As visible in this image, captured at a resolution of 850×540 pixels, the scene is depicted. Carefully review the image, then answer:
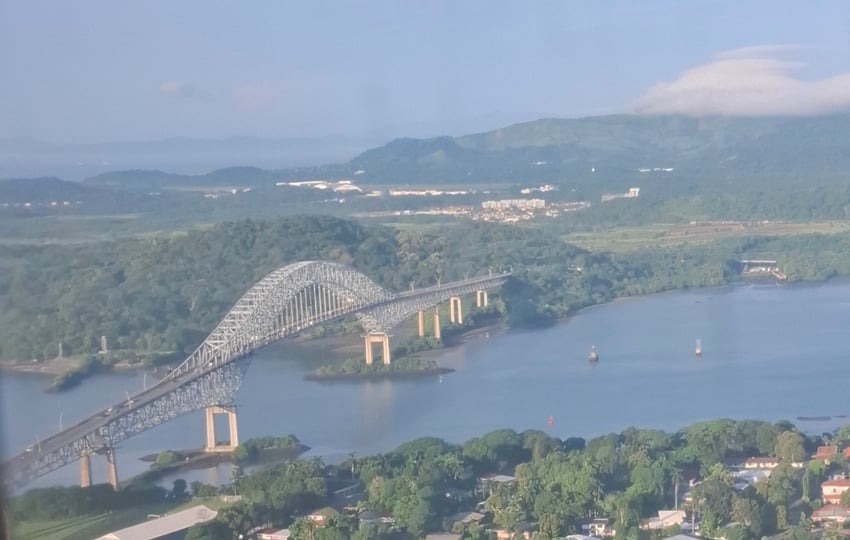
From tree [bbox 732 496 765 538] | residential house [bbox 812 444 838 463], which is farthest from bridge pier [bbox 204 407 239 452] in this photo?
tree [bbox 732 496 765 538]

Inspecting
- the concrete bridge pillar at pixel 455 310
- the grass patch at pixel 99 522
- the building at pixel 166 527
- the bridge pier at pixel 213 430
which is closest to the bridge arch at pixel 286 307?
the bridge pier at pixel 213 430

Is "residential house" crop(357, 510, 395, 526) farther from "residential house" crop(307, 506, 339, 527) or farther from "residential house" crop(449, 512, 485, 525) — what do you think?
"residential house" crop(449, 512, 485, 525)

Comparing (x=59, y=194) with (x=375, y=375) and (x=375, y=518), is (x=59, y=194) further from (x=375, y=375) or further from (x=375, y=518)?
(x=375, y=518)

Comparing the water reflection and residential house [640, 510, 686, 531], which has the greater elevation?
residential house [640, 510, 686, 531]

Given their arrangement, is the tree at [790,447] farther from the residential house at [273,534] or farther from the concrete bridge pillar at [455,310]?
the concrete bridge pillar at [455,310]

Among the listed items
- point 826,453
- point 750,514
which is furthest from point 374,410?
point 750,514

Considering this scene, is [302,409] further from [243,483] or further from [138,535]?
[138,535]
